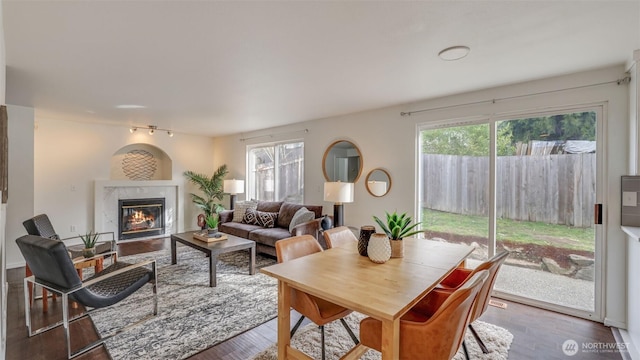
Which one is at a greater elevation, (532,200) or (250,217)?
(532,200)

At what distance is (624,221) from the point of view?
245 centimetres

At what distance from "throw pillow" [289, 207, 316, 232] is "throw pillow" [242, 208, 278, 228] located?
58cm

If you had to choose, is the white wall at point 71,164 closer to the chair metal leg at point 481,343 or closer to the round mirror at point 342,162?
the round mirror at point 342,162

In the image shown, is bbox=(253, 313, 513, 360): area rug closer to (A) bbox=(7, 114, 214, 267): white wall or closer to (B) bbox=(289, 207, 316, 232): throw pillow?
(B) bbox=(289, 207, 316, 232): throw pillow

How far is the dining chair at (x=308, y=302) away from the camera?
1820mm

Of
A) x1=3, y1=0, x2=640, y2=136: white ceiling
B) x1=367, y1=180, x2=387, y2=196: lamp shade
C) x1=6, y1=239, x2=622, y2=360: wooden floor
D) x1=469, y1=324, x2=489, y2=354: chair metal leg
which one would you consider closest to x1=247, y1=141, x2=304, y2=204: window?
x1=367, y1=180, x2=387, y2=196: lamp shade

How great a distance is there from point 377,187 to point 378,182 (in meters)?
0.08

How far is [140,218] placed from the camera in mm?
6184

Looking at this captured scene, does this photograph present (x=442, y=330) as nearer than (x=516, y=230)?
Yes

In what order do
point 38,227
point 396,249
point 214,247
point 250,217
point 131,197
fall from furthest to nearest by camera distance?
point 131,197 → point 250,217 → point 214,247 → point 38,227 → point 396,249

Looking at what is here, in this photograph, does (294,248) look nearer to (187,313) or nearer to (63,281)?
(187,313)

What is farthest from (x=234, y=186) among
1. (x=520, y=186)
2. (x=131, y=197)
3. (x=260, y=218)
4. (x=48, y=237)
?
(x=520, y=186)

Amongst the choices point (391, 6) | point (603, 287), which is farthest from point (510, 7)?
point (603, 287)

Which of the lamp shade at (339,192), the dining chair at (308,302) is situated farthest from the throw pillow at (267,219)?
the dining chair at (308,302)
